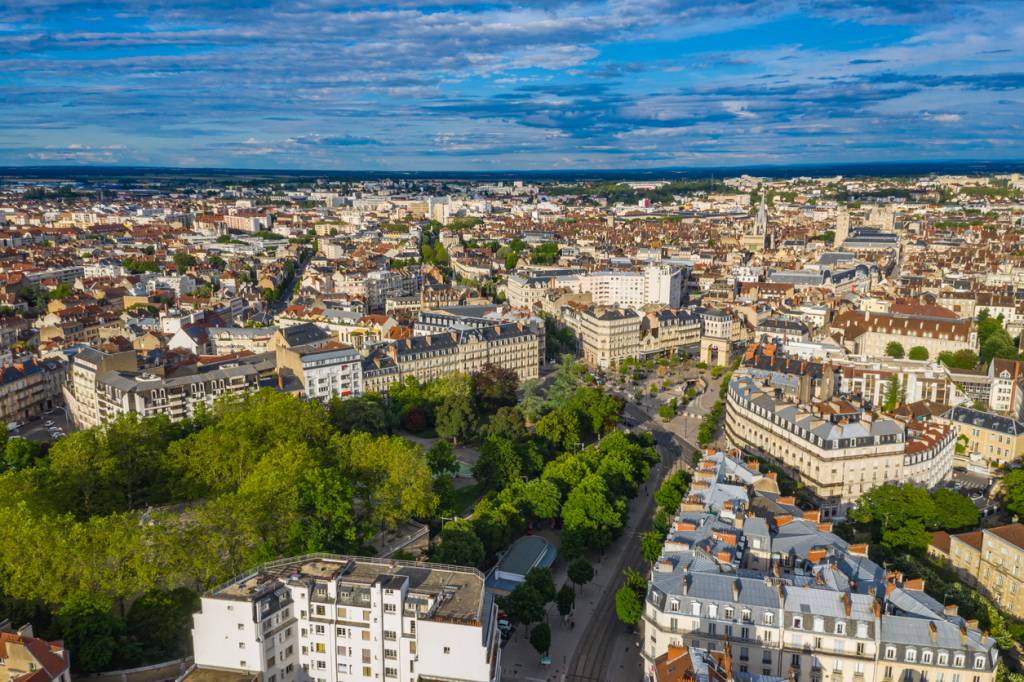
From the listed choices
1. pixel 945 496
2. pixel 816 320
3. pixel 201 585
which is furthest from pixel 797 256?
pixel 201 585

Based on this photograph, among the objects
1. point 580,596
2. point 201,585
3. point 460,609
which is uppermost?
point 460,609

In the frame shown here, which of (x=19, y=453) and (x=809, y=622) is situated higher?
(x=809, y=622)

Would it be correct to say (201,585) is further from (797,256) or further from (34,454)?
(797,256)

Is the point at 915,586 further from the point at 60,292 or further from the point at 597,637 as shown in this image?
→ the point at 60,292

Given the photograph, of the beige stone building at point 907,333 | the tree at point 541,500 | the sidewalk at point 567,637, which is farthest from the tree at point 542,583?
the beige stone building at point 907,333

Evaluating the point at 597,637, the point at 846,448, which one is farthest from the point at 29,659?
the point at 846,448

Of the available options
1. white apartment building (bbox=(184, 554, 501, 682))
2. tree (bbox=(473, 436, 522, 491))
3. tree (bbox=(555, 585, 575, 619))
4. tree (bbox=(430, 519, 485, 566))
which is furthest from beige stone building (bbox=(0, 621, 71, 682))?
tree (bbox=(473, 436, 522, 491))
